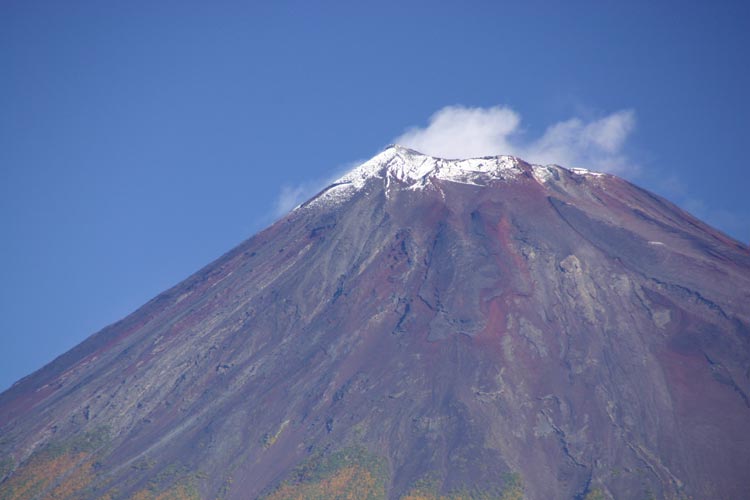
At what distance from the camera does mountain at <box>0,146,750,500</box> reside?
4060 inches

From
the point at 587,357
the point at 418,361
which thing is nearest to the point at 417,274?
the point at 418,361

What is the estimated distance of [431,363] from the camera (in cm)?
11488

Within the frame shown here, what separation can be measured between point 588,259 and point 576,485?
3174 cm

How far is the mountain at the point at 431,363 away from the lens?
103125mm

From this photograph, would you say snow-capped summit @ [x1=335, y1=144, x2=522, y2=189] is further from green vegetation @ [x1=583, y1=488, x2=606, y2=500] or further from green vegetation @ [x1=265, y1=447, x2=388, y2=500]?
green vegetation @ [x1=583, y1=488, x2=606, y2=500]

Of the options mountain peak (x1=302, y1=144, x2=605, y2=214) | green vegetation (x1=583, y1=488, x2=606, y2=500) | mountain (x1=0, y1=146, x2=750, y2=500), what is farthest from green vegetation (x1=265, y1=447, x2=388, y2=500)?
mountain peak (x1=302, y1=144, x2=605, y2=214)

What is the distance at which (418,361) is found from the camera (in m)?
116

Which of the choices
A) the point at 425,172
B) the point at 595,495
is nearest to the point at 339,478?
the point at 595,495

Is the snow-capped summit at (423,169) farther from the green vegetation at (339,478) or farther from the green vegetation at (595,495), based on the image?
the green vegetation at (595,495)

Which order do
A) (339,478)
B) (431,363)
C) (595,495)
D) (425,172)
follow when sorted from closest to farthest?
(595,495)
(339,478)
(431,363)
(425,172)

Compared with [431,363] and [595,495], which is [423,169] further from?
[595,495]

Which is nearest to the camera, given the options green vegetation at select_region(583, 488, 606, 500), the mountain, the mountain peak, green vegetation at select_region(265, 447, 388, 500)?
green vegetation at select_region(583, 488, 606, 500)

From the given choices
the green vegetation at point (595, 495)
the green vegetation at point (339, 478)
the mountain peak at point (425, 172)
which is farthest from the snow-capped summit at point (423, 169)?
the green vegetation at point (595, 495)

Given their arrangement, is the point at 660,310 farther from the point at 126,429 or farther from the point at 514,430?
the point at 126,429
